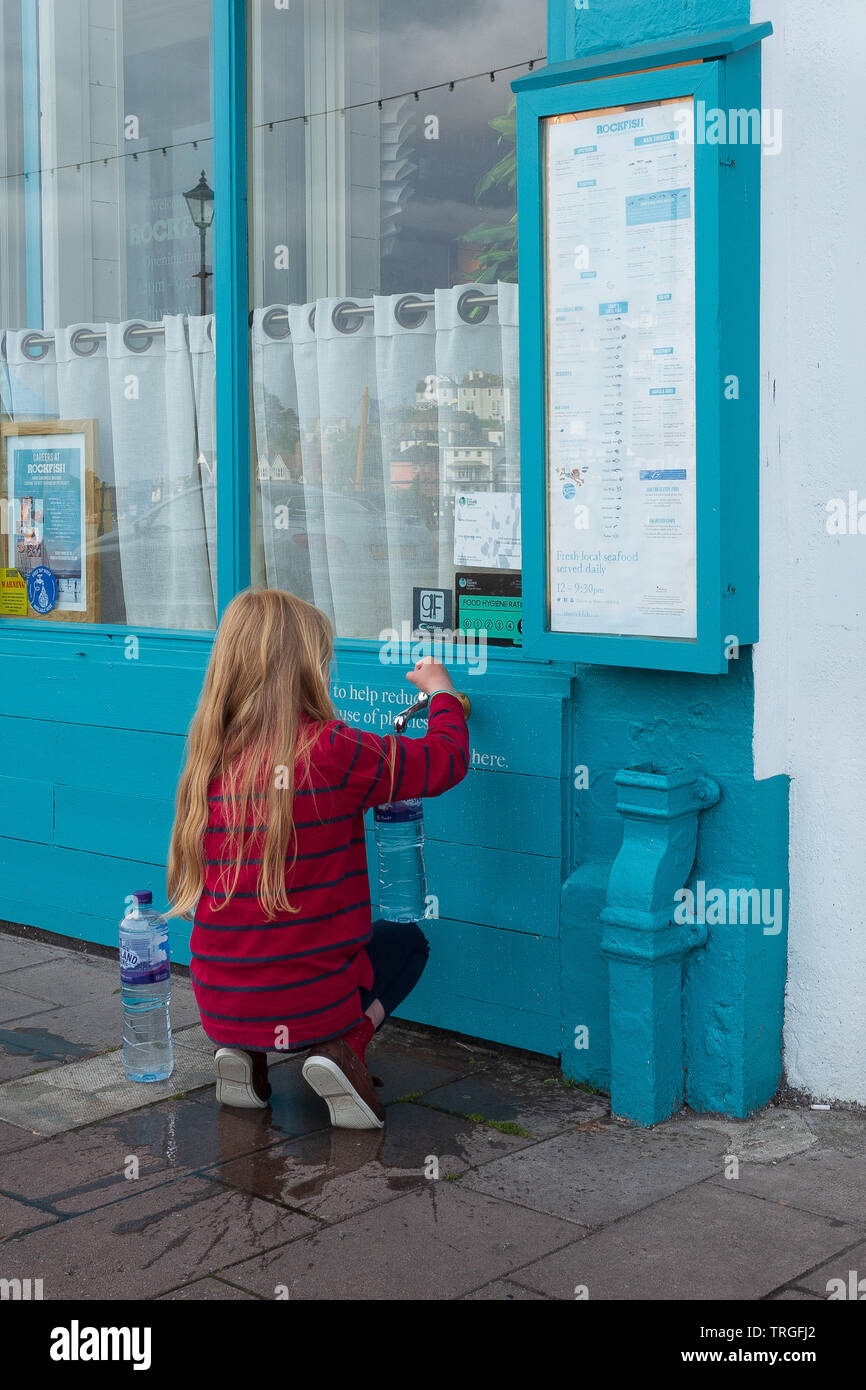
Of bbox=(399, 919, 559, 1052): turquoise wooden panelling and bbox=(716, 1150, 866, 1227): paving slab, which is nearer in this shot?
bbox=(716, 1150, 866, 1227): paving slab

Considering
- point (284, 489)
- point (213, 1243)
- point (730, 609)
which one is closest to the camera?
point (213, 1243)

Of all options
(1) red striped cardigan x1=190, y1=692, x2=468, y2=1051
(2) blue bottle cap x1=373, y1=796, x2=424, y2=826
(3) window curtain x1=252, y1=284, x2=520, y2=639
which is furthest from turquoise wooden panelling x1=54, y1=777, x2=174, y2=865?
(1) red striped cardigan x1=190, y1=692, x2=468, y2=1051

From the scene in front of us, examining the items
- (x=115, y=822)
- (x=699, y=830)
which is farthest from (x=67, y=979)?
(x=699, y=830)

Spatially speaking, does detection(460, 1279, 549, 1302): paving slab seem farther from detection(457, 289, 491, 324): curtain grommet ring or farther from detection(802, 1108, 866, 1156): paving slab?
detection(457, 289, 491, 324): curtain grommet ring

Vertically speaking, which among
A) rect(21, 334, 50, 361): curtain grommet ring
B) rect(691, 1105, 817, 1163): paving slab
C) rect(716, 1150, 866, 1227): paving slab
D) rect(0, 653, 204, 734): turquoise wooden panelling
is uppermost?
rect(21, 334, 50, 361): curtain grommet ring

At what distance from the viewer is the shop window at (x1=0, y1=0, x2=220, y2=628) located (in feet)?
18.2

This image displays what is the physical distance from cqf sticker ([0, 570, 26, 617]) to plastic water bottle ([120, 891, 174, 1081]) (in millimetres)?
2075

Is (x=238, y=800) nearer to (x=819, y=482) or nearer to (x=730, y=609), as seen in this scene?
(x=730, y=609)

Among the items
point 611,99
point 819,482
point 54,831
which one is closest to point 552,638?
point 819,482

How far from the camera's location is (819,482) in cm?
395

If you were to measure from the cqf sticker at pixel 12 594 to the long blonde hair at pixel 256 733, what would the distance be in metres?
2.49

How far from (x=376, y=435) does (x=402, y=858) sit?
4.73ft

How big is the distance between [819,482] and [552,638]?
82 centimetres

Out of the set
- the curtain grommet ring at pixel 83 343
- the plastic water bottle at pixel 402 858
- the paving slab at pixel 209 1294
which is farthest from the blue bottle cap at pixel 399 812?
the curtain grommet ring at pixel 83 343
